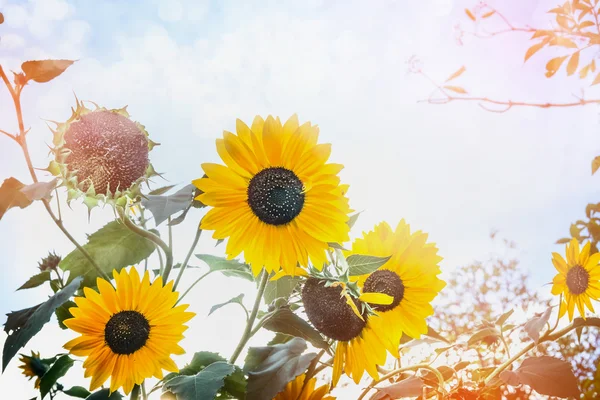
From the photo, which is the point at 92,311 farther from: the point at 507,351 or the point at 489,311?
the point at 489,311

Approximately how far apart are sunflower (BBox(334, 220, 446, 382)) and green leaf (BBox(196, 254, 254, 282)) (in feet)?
0.39

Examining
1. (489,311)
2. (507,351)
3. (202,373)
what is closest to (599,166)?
(507,351)

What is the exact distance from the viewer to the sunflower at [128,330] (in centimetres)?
47

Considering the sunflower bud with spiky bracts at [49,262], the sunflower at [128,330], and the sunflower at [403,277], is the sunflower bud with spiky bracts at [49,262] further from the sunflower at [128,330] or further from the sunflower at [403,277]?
the sunflower at [403,277]

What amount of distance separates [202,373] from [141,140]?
0.20m

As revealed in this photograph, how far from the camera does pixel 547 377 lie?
1.48 feet

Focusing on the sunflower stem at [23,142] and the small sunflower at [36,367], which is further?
the small sunflower at [36,367]

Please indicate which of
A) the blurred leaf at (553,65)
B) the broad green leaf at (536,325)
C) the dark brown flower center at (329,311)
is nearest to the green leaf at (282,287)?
the dark brown flower center at (329,311)

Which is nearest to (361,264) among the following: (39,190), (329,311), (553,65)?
(329,311)

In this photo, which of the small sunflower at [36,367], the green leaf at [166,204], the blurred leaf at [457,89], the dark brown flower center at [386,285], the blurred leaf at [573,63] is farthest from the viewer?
the blurred leaf at [457,89]

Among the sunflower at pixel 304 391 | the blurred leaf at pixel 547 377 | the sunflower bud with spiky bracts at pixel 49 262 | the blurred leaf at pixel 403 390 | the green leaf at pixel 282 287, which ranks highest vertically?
the sunflower bud with spiky bracts at pixel 49 262

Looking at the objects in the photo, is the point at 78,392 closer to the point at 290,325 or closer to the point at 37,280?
the point at 37,280

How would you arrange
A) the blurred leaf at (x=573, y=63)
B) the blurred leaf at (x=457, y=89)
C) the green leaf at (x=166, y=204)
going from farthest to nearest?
the blurred leaf at (x=457, y=89) → the blurred leaf at (x=573, y=63) → the green leaf at (x=166, y=204)

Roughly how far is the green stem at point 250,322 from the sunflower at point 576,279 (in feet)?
1.23
